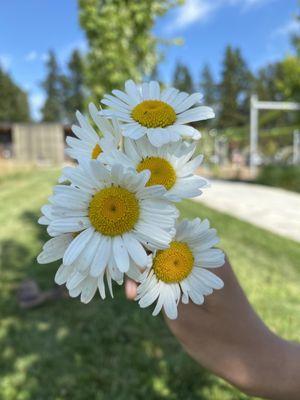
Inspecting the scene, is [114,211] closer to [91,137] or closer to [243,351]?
[91,137]

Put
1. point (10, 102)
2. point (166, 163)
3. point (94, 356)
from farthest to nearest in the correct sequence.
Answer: point (10, 102) < point (94, 356) < point (166, 163)

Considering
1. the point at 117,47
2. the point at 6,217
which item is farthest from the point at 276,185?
the point at 6,217

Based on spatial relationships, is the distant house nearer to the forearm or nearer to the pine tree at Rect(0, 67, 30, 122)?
the pine tree at Rect(0, 67, 30, 122)

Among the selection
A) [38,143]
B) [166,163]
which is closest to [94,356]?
[166,163]

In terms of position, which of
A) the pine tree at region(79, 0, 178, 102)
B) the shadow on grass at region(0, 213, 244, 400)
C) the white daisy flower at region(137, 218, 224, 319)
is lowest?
the shadow on grass at region(0, 213, 244, 400)

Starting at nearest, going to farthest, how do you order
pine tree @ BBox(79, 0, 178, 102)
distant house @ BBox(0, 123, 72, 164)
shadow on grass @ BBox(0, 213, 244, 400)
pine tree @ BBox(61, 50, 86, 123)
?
shadow on grass @ BBox(0, 213, 244, 400), pine tree @ BBox(79, 0, 178, 102), distant house @ BBox(0, 123, 72, 164), pine tree @ BBox(61, 50, 86, 123)

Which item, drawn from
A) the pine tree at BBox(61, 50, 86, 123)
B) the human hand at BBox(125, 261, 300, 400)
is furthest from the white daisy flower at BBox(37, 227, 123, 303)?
the pine tree at BBox(61, 50, 86, 123)

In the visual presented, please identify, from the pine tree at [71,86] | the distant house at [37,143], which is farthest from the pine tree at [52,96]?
the distant house at [37,143]
